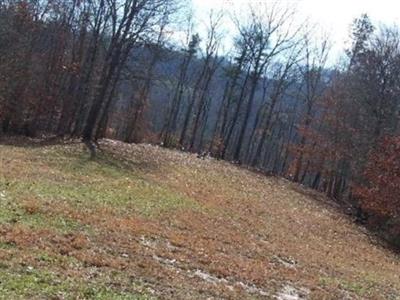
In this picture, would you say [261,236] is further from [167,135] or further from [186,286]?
[167,135]

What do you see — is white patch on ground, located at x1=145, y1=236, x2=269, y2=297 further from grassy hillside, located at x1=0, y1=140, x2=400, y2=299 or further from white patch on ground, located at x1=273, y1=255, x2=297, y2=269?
white patch on ground, located at x1=273, y1=255, x2=297, y2=269

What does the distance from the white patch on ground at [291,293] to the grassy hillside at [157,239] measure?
44mm

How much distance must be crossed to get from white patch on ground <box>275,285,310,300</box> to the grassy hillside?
4 cm

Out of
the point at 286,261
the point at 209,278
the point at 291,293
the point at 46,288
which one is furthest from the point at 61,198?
the point at 46,288

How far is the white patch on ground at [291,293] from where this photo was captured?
1266cm

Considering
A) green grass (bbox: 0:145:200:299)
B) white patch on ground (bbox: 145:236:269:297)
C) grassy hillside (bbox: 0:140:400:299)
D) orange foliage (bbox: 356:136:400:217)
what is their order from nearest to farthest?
green grass (bbox: 0:145:200:299), grassy hillside (bbox: 0:140:400:299), white patch on ground (bbox: 145:236:269:297), orange foliage (bbox: 356:136:400:217)

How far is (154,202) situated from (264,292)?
8.01 meters

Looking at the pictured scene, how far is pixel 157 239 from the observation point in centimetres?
1457

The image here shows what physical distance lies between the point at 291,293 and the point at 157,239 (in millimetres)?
3525

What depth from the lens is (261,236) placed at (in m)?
20.0

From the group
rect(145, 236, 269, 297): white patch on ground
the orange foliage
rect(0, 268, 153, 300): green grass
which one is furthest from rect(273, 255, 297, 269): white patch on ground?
the orange foliage

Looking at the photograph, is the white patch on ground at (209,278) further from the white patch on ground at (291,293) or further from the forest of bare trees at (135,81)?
the forest of bare trees at (135,81)

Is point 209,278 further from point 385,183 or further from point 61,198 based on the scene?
point 385,183

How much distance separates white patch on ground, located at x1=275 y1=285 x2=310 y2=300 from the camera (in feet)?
41.5
